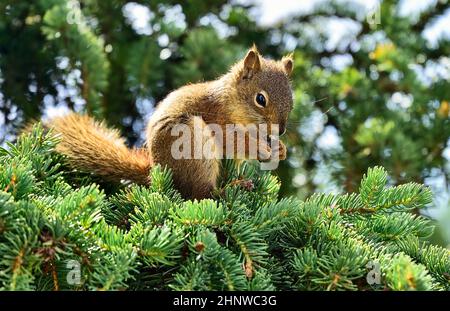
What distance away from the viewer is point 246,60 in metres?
2.58

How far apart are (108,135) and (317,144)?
3.93ft

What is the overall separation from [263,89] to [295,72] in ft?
2.00

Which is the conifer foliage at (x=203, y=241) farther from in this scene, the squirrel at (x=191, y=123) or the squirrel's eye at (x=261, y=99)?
the squirrel's eye at (x=261, y=99)

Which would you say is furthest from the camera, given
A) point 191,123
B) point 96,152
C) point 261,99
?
point 261,99

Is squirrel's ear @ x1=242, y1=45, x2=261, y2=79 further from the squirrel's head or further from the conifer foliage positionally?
the conifer foliage

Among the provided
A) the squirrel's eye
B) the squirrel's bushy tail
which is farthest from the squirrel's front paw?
the squirrel's bushy tail

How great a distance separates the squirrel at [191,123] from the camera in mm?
2066

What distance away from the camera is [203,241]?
1.28 meters

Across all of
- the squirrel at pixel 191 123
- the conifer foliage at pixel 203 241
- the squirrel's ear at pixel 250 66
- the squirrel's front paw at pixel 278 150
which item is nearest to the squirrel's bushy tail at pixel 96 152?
the squirrel at pixel 191 123

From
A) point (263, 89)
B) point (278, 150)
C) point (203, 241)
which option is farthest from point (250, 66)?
point (203, 241)

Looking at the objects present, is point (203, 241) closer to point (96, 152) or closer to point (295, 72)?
point (96, 152)

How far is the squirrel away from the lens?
A: 2066 mm

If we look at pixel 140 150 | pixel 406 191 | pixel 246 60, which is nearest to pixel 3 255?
pixel 406 191
